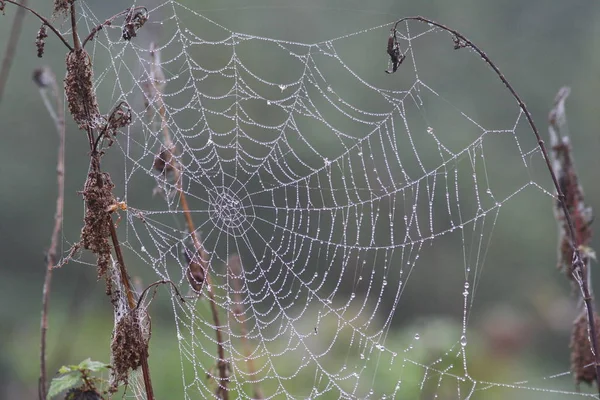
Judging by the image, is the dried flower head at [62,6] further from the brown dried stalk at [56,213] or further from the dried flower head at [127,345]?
the dried flower head at [127,345]

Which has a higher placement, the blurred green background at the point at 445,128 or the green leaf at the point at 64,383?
the blurred green background at the point at 445,128

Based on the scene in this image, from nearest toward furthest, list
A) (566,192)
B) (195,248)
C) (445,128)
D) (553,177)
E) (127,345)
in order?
(127,345)
(553,177)
(195,248)
(566,192)
(445,128)

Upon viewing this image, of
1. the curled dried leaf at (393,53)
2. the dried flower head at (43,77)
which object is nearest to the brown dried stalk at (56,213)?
the dried flower head at (43,77)

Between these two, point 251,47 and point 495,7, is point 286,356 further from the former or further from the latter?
point 495,7

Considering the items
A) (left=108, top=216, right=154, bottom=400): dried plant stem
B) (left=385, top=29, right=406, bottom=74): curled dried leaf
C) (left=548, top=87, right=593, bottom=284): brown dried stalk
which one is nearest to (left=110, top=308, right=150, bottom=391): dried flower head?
(left=108, top=216, right=154, bottom=400): dried plant stem

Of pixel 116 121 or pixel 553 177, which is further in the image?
pixel 553 177

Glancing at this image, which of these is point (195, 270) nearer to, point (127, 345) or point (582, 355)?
point (127, 345)

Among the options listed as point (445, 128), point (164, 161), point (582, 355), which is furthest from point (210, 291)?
point (445, 128)
